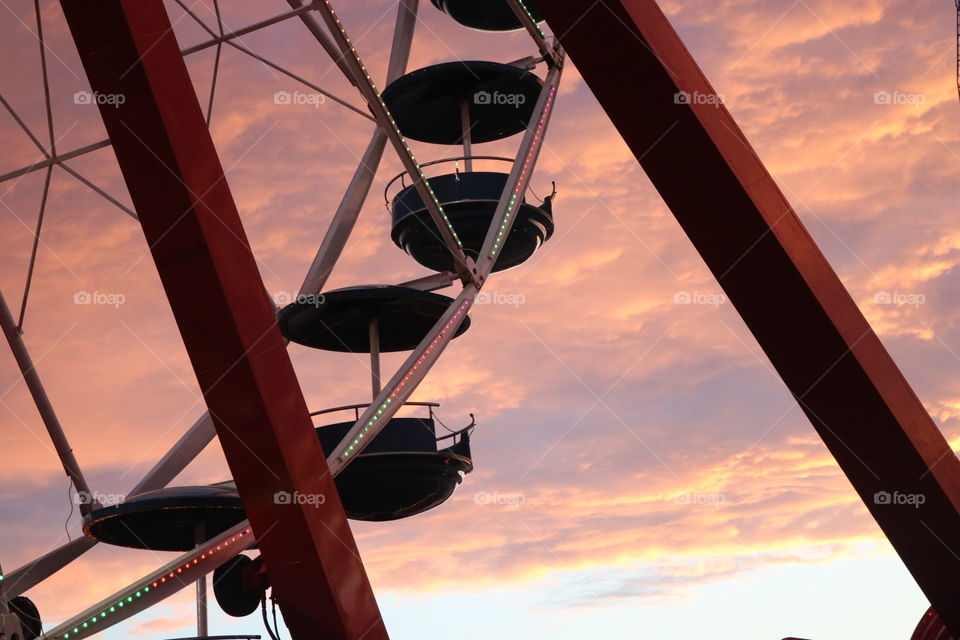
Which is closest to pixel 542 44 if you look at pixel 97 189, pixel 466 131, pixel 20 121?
pixel 466 131

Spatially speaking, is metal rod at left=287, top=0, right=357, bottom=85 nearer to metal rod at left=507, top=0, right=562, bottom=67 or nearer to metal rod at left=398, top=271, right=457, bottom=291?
metal rod at left=507, top=0, right=562, bottom=67

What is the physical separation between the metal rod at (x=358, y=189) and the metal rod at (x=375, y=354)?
3.68ft

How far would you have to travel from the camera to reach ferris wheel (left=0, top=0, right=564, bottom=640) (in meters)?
13.8

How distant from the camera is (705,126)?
1180 centimetres

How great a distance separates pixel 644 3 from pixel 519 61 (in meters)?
11.7

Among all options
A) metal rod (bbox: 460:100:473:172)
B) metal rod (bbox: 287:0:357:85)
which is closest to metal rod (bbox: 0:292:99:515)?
metal rod (bbox: 287:0:357:85)

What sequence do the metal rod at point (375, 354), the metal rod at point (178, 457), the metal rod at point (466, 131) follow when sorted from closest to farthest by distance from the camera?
the metal rod at point (178, 457) < the metal rod at point (375, 354) < the metal rod at point (466, 131)

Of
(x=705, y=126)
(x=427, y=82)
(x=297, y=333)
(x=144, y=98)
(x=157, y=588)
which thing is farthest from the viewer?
(x=427, y=82)

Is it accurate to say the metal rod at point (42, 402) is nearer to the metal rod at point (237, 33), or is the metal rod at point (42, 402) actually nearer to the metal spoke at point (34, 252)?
the metal spoke at point (34, 252)

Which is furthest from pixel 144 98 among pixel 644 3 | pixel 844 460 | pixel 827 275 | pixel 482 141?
pixel 482 141

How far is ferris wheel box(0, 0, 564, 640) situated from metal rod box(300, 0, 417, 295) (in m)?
0.03

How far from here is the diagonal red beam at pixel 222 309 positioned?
388 inches

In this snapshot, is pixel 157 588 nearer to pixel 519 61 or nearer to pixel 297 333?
pixel 297 333

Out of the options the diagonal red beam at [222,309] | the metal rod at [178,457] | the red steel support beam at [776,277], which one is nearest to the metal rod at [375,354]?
the metal rod at [178,457]
